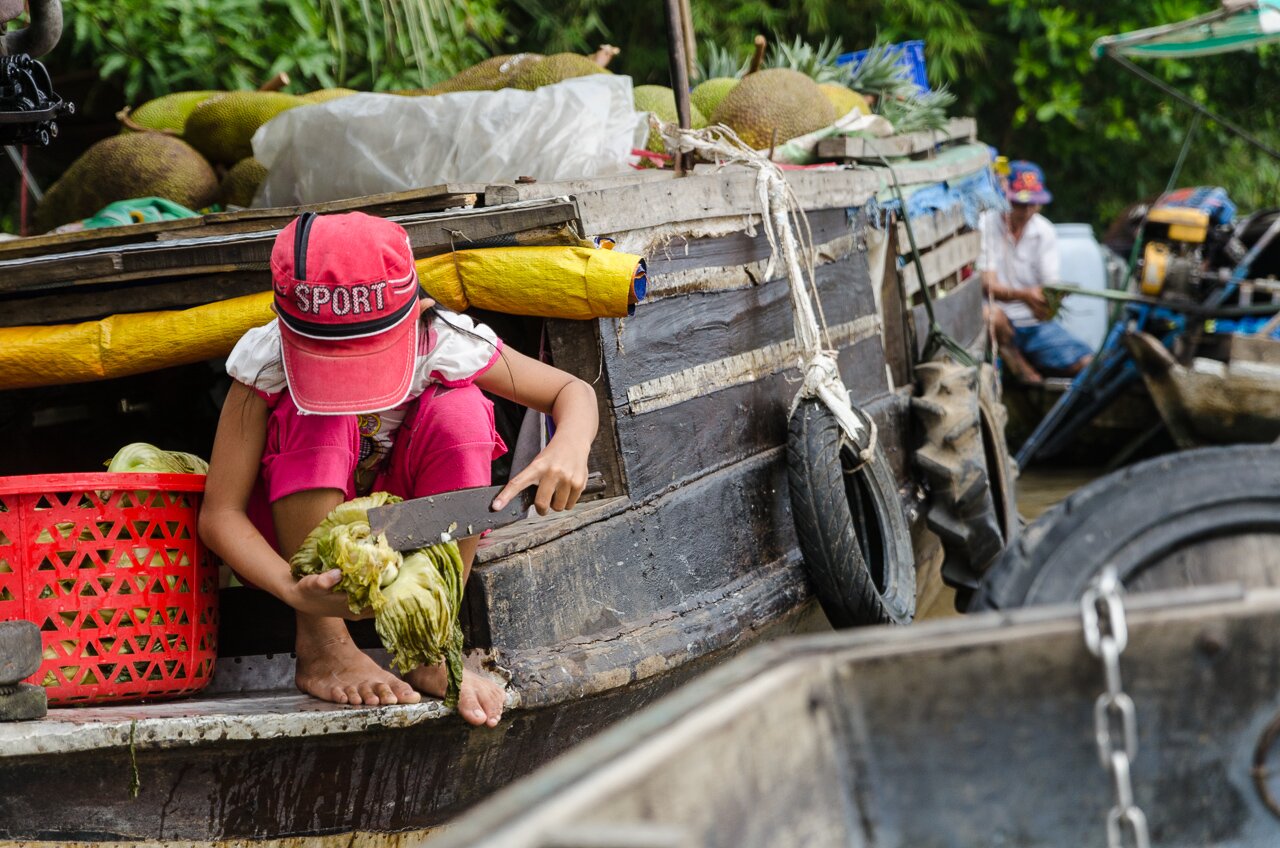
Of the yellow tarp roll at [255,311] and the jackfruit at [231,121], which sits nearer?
the yellow tarp roll at [255,311]

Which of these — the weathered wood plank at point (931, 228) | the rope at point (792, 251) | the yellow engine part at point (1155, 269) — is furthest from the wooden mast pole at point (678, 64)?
the yellow engine part at point (1155, 269)

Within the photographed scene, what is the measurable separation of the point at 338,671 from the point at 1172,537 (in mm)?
1416

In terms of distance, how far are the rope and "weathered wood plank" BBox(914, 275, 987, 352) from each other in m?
1.72

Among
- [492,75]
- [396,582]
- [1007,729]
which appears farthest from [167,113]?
[1007,729]

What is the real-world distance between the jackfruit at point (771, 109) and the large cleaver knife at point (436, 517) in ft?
7.93

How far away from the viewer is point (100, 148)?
4.26 metres

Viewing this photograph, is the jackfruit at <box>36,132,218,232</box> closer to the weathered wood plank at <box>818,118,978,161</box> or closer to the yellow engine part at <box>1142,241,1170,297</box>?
the weathered wood plank at <box>818,118,978,161</box>

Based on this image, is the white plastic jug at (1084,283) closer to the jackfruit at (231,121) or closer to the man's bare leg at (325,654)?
the jackfruit at (231,121)

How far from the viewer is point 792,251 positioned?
3350 mm

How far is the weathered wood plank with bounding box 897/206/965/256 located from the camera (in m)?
4.88

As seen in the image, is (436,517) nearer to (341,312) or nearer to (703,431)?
(341,312)

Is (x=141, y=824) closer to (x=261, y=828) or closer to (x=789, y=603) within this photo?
(x=261, y=828)

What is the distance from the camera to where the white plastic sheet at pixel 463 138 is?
335 cm

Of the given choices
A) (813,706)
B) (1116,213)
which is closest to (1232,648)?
(813,706)
